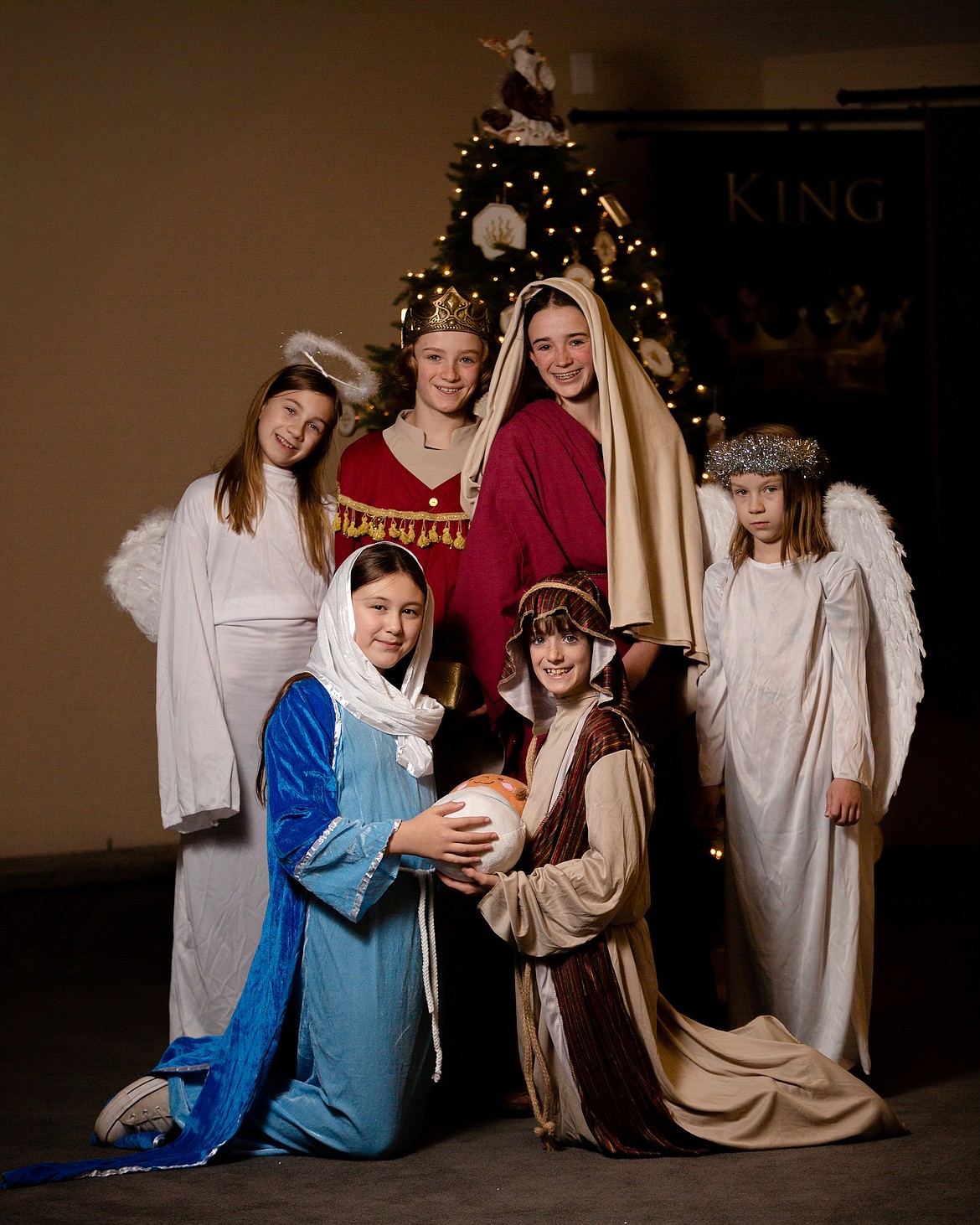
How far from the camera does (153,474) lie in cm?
613

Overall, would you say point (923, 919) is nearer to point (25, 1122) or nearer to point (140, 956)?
point (140, 956)

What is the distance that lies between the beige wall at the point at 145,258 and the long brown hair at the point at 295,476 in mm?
2572

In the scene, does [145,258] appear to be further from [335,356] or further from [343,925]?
[343,925]

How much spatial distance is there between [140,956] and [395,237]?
347 centimetres

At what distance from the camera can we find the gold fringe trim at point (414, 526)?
3576 mm

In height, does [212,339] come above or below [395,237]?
below

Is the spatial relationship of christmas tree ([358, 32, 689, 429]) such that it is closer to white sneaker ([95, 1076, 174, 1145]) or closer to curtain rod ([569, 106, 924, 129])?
curtain rod ([569, 106, 924, 129])

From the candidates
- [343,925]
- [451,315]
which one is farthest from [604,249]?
[343,925]

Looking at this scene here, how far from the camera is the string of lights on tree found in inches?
194

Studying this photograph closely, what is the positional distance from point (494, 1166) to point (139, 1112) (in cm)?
83

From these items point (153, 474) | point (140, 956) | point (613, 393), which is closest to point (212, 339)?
point (153, 474)

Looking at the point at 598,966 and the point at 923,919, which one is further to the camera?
the point at 923,919

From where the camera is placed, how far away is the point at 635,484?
336cm

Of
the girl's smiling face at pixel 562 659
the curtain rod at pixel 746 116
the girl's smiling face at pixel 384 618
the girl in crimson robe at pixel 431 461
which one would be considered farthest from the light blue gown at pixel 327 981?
the curtain rod at pixel 746 116
